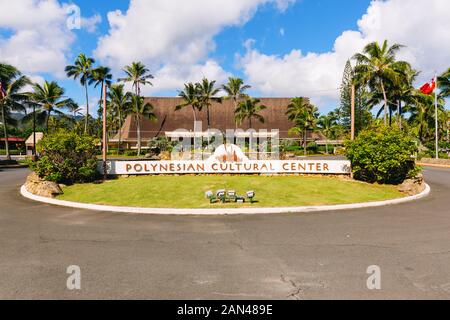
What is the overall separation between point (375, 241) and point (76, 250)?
7608 millimetres

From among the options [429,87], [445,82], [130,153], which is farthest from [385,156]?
[130,153]

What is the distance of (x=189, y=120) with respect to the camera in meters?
64.1

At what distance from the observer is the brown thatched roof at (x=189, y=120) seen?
62656 millimetres

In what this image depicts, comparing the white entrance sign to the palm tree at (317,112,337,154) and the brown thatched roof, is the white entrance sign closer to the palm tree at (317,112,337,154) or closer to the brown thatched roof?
the brown thatched roof

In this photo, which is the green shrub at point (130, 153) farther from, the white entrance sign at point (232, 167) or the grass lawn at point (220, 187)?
the grass lawn at point (220, 187)

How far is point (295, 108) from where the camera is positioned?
197 feet

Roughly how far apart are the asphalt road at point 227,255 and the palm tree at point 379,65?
2706 cm

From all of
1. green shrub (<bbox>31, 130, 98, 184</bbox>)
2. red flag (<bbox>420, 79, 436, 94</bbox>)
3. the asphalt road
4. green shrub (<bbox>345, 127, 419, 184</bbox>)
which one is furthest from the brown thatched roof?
the asphalt road

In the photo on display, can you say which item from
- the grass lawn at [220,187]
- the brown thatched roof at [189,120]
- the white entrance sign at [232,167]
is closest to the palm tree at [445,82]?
the brown thatched roof at [189,120]

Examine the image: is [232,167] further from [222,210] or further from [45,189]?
[45,189]

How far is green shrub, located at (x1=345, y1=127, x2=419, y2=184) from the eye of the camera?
18.9 meters

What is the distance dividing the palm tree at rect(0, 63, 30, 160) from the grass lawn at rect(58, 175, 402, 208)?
3113 centimetres

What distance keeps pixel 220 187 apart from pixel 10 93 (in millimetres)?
37592
